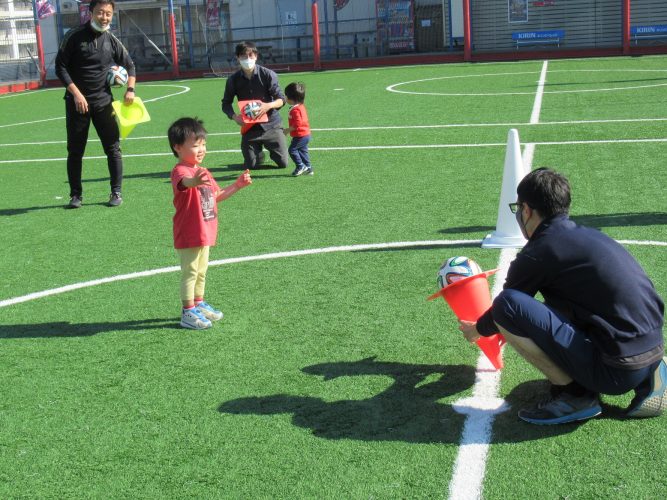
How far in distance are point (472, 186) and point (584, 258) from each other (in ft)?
19.5

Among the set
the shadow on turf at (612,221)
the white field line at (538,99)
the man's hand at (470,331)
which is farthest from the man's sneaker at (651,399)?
the white field line at (538,99)

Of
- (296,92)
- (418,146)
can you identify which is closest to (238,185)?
(296,92)

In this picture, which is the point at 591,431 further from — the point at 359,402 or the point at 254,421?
the point at 254,421

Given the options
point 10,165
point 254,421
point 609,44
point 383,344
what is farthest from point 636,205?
point 609,44

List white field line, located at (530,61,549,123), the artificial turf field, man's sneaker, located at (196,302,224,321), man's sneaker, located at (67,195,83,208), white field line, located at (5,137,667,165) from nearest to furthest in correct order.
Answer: the artificial turf field, man's sneaker, located at (196,302,224,321), man's sneaker, located at (67,195,83,208), white field line, located at (5,137,667,165), white field line, located at (530,61,549,123)

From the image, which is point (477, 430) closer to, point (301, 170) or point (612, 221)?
point (612, 221)

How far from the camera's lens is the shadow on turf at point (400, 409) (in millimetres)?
4207

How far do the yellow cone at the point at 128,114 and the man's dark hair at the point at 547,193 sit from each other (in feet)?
20.5

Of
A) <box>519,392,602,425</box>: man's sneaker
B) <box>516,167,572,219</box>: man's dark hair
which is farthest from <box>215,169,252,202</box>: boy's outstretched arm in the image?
<box>519,392,602,425</box>: man's sneaker

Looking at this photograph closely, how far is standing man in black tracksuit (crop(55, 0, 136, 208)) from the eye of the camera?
32.7ft

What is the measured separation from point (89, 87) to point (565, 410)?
7.38 m

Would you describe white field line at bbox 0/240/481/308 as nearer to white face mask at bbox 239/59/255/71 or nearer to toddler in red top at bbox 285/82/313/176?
toddler in red top at bbox 285/82/313/176

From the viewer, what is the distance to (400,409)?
4492 mm

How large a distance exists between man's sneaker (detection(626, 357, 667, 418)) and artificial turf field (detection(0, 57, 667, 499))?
0.26 ft
